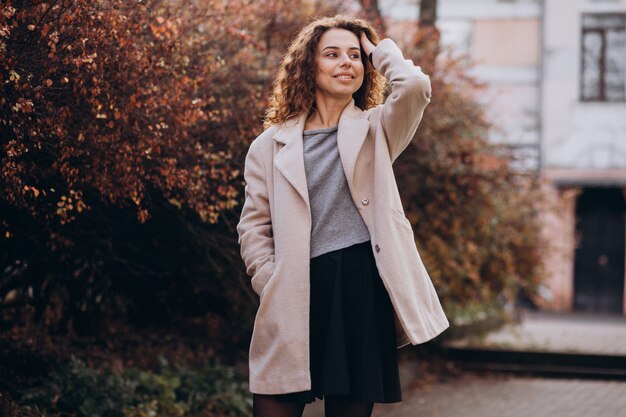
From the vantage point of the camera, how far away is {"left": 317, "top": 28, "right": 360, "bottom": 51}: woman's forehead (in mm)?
3697

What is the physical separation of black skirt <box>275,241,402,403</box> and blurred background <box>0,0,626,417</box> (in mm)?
1545

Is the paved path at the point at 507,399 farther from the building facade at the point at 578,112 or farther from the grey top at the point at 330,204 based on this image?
the building facade at the point at 578,112

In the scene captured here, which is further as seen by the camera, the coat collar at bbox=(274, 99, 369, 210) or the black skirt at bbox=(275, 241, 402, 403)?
the coat collar at bbox=(274, 99, 369, 210)

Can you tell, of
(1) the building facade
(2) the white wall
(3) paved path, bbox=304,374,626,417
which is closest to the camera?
(3) paved path, bbox=304,374,626,417

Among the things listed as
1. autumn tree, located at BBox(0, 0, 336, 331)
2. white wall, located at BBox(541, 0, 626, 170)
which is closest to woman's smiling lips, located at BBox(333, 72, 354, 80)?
autumn tree, located at BBox(0, 0, 336, 331)

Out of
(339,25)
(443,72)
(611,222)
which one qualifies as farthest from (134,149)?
(611,222)

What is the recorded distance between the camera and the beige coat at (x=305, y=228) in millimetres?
3377

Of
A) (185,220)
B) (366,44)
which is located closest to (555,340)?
(185,220)

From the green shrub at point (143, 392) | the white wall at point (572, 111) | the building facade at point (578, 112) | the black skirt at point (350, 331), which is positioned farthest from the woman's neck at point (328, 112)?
the white wall at point (572, 111)

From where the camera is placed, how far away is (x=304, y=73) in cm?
374

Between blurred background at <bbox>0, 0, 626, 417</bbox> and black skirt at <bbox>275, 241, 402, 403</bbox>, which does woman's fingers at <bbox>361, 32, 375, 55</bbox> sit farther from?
blurred background at <bbox>0, 0, 626, 417</bbox>

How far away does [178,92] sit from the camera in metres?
4.88

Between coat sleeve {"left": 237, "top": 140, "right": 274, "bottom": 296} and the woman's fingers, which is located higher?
the woman's fingers

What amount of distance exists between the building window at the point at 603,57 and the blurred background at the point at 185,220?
A: 10.5 meters
